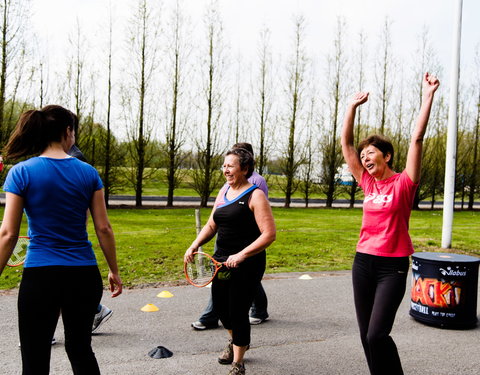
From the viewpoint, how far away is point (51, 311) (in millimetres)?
2568

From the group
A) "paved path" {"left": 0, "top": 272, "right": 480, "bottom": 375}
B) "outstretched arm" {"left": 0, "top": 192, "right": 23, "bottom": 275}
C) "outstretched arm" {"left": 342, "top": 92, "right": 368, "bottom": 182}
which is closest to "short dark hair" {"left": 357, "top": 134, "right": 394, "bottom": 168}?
"outstretched arm" {"left": 342, "top": 92, "right": 368, "bottom": 182}

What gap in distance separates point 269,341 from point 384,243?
2178mm

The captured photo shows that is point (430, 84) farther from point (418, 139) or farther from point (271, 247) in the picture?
point (271, 247)

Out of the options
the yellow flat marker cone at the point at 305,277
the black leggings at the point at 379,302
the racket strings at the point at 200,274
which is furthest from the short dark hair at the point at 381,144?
the yellow flat marker cone at the point at 305,277

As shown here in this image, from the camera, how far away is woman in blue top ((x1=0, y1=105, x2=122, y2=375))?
2545mm

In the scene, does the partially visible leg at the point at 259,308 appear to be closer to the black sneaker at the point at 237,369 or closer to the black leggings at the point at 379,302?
the black sneaker at the point at 237,369

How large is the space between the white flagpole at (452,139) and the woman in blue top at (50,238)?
9731 millimetres

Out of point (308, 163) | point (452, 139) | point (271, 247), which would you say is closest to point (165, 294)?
point (271, 247)

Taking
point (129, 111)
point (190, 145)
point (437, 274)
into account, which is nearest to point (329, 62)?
point (190, 145)

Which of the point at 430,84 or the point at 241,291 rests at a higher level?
the point at 430,84

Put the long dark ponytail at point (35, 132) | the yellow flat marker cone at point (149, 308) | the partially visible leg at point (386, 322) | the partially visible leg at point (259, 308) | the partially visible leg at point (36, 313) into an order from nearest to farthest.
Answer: the partially visible leg at point (36, 313) → the long dark ponytail at point (35, 132) → the partially visible leg at point (386, 322) → the partially visible leg at point (259, 308) → the yellow flat marker cone at point (149, 308)

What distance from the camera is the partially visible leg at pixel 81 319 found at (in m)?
2.61

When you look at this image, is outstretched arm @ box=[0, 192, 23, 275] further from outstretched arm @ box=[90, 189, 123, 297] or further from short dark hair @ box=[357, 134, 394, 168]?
short dark hair @ box=[357, 134, 394, 168]

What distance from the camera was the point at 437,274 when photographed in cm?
560
